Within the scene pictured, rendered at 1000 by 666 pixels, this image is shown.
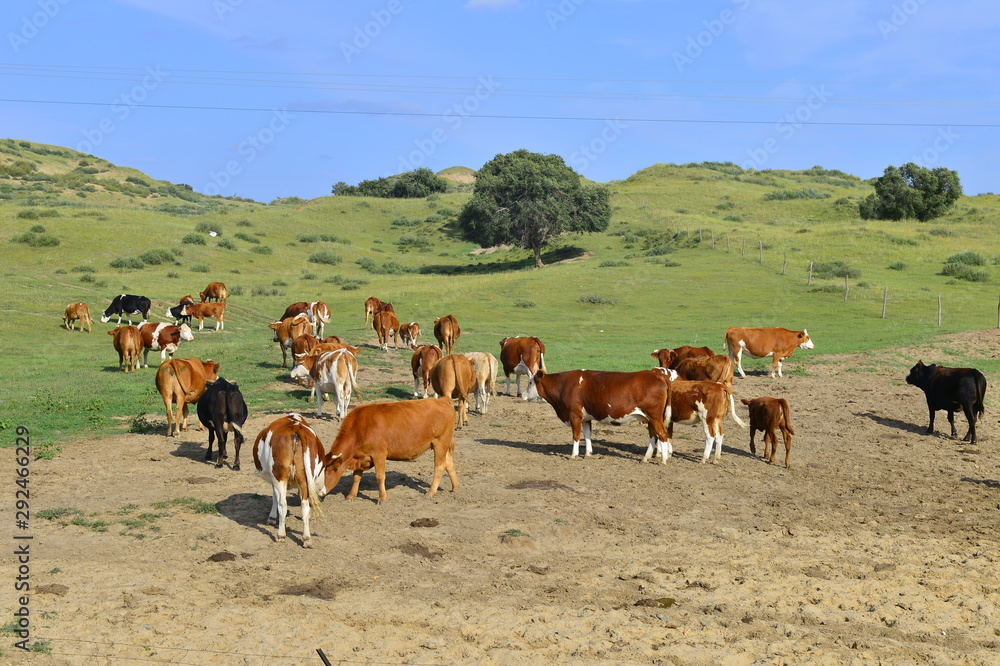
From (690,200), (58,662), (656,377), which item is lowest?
(58,662)

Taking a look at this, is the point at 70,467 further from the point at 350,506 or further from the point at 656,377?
the point at 656,377

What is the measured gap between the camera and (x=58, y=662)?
22.4ft

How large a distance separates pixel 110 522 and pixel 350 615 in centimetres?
421

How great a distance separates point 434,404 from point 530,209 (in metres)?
46.7

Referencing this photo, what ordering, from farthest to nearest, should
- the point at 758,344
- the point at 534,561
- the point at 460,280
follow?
the point at 460,280 < the point at 758,344 < the point at 534,561

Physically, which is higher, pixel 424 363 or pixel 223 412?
pixel 424 363

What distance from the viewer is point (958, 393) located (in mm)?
16406

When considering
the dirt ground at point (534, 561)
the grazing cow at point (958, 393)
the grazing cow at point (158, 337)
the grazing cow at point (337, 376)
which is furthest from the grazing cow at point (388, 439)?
the grazing cow at point (158, 337)

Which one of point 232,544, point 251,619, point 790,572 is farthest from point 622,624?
point 232,544

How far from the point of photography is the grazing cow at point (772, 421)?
14.0 m

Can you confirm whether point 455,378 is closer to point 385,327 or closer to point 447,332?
point 447,332

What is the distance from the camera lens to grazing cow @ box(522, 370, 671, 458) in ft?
45.9

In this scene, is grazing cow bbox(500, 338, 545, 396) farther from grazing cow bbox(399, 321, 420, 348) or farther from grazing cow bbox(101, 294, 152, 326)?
grazing cow bbox(101, 294, 152, 326)

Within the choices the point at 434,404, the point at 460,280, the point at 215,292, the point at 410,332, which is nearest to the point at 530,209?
the point at 460,280
